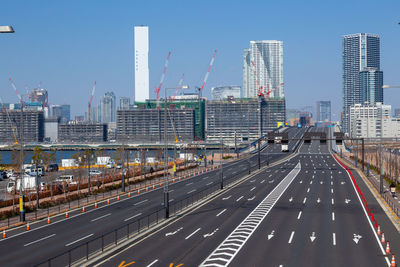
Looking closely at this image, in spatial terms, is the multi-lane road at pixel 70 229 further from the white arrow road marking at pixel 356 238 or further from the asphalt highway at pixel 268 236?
the white arrow road marking at pixel 356 238

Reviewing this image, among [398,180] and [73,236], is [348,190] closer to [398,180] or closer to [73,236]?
[398,180]

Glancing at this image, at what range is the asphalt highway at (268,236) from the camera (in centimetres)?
2911

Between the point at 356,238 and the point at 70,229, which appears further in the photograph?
the point at 70,229

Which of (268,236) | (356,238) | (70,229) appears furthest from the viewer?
(70,229)

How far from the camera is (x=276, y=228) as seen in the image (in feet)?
129

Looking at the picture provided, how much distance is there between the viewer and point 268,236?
36281 mm

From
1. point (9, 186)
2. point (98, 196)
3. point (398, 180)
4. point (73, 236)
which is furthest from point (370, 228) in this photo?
point (9, 186)

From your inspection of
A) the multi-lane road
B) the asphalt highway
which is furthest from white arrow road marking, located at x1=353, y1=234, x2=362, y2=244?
the multi-lane road

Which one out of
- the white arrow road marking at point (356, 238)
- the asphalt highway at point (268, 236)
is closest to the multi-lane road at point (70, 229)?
the asphalt highway at point (268, 236)

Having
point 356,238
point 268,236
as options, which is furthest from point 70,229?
point 356,238

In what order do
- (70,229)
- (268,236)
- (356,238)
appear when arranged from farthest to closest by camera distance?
(70,229) < (268,236) < (356,238)

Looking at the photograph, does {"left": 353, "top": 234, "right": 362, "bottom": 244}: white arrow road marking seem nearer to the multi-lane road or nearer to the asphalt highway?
the asphalt highway

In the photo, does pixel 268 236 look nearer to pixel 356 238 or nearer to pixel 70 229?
pixel 356 238

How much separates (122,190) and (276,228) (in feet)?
103
